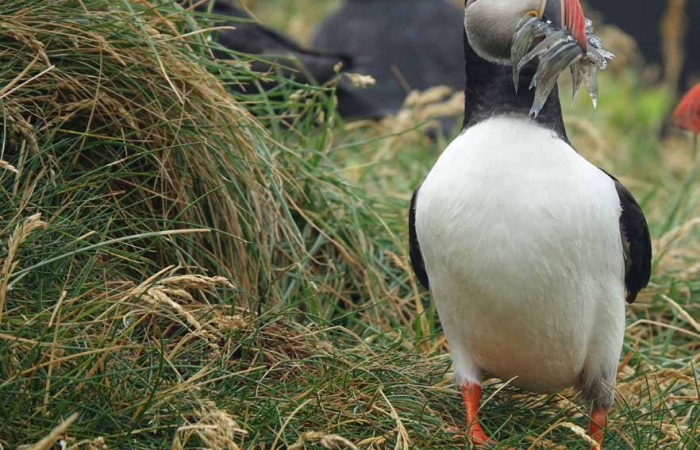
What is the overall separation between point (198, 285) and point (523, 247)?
0.83 metres

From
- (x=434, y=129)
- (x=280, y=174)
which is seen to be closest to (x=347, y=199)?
(x=280, y=174)

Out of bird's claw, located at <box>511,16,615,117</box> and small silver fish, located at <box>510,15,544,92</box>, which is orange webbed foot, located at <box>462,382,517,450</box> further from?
small silver fish, located at <box>510,15,544,92</box>

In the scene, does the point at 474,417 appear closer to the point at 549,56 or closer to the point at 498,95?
the point at 498,95

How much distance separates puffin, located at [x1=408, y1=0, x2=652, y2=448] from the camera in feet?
8.54

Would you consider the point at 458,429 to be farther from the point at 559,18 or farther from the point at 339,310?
the point at 559,18

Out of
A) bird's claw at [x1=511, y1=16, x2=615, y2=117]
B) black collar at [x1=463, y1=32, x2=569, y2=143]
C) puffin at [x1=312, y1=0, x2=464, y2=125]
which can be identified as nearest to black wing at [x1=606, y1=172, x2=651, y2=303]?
black collar at [x1=463, y1=32, x2=569, y2=143]

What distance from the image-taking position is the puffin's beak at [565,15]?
8.50ft

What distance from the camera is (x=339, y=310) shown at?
3570mm

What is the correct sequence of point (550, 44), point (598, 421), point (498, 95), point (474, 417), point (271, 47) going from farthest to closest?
point (271, 47), point (598, 421), point (474, 417), point (498, 95), point (550, 44)

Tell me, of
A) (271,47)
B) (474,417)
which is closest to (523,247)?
(474,417)

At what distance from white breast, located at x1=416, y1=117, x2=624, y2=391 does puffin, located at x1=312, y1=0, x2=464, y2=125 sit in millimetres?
4975

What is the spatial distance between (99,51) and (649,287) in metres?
2.37

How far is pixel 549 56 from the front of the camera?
259 cm

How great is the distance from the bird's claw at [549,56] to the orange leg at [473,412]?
2.76 ft
